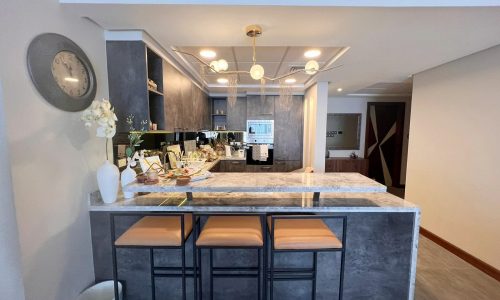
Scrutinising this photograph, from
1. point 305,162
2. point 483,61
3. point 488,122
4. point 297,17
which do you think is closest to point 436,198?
point 488,122

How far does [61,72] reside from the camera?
1434 millimetres

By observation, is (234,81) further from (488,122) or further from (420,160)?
(420,160)

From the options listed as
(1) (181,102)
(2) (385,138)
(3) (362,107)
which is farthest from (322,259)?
(2) (385,138)

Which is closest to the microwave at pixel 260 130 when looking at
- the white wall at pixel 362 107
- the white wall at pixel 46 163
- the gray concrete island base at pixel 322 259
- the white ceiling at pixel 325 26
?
the white wall at pixel 362 107

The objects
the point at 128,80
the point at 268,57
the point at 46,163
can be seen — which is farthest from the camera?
the point at 268,57

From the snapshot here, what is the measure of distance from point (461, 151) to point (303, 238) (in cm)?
252

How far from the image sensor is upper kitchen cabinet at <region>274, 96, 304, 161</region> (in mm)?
4824

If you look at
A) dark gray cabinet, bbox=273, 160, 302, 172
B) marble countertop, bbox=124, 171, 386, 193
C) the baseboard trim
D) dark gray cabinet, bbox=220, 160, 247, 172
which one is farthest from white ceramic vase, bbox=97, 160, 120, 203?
the baseboard trim

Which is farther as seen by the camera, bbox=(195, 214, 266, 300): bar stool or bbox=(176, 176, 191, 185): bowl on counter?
bbox=(176, 176, 191, 185): bowl on counter

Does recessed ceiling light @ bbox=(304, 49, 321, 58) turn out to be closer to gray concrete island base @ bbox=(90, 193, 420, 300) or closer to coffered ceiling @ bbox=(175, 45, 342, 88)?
coffered ceiling @ bbox=(175, 45, 342, 88)

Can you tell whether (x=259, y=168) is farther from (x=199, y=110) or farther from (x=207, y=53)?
(x=207, y=53)

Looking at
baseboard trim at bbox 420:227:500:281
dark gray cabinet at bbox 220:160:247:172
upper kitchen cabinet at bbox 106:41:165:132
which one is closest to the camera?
upper kitchen cabinet at bbox 106:41:165:132

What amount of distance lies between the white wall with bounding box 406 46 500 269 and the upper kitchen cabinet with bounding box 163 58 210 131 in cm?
342

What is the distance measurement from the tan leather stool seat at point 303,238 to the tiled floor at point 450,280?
1390mm
